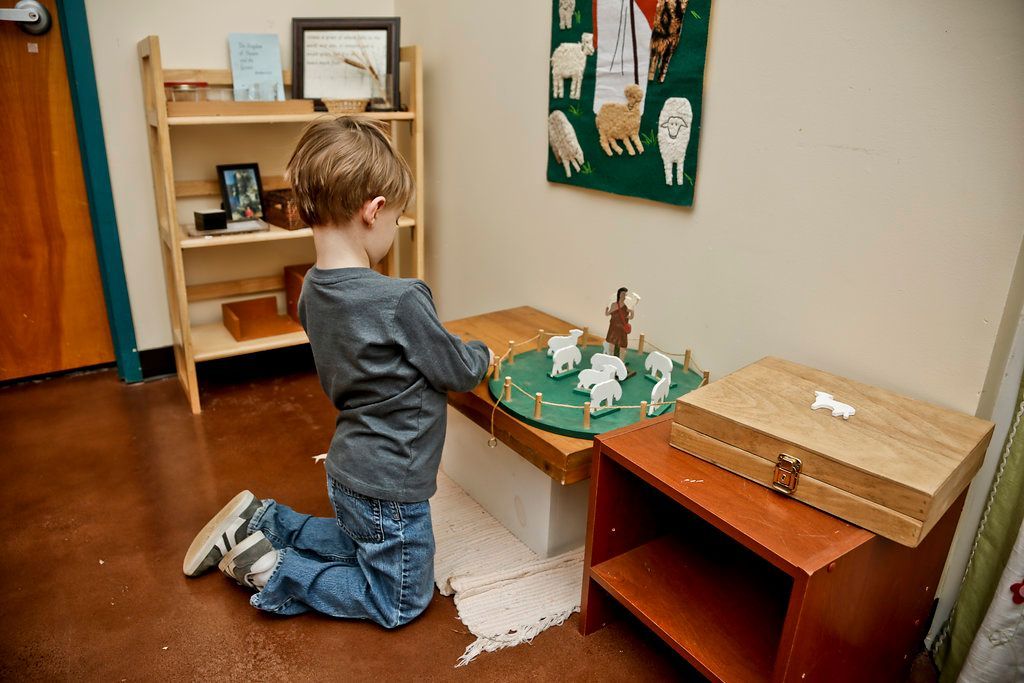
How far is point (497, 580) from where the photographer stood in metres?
1.57

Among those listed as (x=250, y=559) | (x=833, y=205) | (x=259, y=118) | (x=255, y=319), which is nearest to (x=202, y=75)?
(x=259, y=118)

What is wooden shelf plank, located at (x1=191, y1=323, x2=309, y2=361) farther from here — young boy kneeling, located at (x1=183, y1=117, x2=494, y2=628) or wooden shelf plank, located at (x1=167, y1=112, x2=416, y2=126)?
young boy kneeling, located at (x1=183, y1=117, x2=494, y2=628)

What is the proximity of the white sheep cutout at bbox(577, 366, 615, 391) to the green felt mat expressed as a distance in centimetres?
3

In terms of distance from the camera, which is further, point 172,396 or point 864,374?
point 172,396

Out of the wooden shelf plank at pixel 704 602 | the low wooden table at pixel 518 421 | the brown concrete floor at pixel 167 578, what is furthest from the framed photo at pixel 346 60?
the wooden shelf plank at pixel 704 602

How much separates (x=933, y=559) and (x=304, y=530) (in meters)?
1.24

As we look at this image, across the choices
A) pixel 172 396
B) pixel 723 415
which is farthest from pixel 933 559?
pixel 172 396

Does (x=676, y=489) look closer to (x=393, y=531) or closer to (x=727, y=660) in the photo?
(x=727, y=660)

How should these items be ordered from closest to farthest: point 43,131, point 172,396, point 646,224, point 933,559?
point 933,559
point 646,224
point 43,131
point 172,396

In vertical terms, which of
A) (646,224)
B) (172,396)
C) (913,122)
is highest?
(913,122)

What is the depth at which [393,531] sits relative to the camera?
1416 millimetres

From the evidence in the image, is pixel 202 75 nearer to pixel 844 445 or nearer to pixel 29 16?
pixel 29 16

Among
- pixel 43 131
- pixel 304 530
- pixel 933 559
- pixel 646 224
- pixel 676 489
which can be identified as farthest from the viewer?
pixel 43 131

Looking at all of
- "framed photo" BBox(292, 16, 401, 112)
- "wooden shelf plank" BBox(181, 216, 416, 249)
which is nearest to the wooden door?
"wooden shelf plank" BBox(181, 216, 416, 249)
